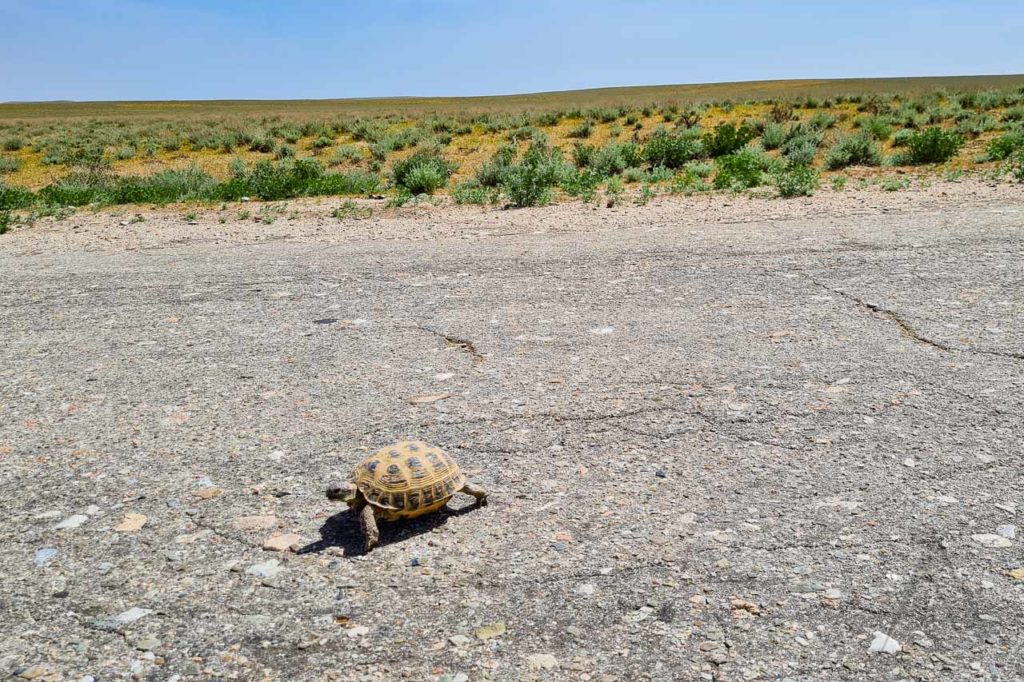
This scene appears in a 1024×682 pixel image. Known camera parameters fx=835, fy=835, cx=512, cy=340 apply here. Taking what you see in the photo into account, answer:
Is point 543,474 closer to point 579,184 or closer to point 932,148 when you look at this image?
point 579,184

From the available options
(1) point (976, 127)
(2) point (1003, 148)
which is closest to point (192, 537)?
(2) point (1003, 148)

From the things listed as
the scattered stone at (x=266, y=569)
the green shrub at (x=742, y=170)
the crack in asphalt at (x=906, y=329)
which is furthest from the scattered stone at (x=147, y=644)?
the green shrub at (x=742, y=170)

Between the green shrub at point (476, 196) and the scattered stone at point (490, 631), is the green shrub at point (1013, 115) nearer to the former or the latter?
the green shrub at point (476, 196)

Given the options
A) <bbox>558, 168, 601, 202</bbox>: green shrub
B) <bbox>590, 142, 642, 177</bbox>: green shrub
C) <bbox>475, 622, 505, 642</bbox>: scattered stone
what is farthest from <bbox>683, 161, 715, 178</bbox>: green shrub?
<bbox>475, 622, 505, 642</bbox>: scattered stone

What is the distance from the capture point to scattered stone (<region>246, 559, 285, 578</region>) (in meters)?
3.18

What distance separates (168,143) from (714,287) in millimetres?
27019

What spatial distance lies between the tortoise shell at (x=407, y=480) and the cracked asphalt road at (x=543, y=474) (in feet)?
0.51

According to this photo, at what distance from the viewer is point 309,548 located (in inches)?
132

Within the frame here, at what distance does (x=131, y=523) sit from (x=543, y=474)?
1.80 meters

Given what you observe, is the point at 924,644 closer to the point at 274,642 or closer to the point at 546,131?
the point at 274,642

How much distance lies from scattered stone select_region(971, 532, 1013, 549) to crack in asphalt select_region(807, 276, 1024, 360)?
7.33 ft

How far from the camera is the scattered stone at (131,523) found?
3.51 meters

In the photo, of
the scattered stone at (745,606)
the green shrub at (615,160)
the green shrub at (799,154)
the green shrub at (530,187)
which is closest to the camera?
the scattered stone at (745,606)

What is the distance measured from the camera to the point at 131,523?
355 centimetres
